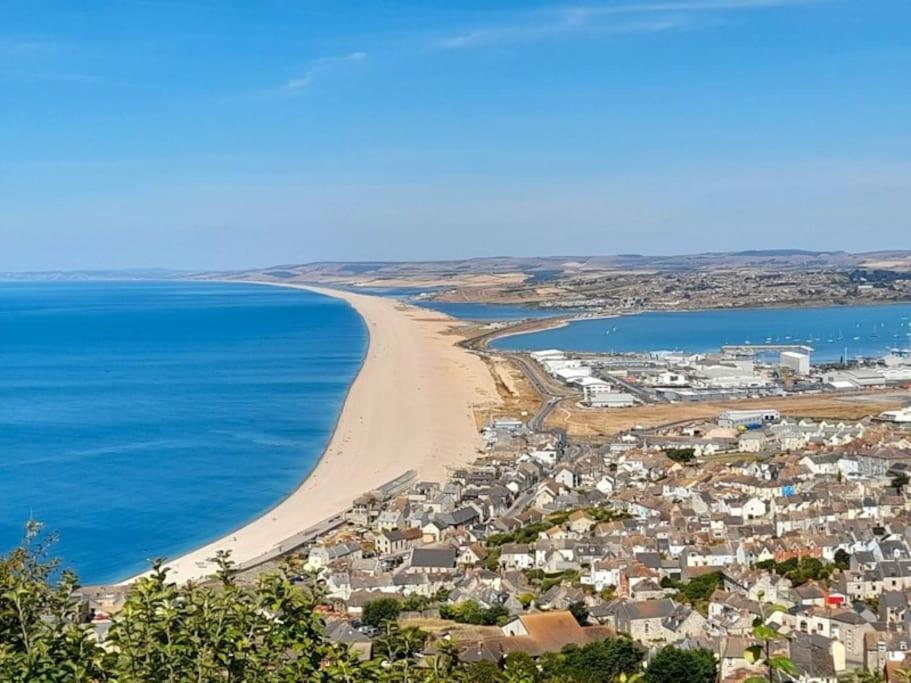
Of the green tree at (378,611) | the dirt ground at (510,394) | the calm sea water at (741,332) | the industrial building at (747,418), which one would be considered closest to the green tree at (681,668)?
the green tree at (378,611)

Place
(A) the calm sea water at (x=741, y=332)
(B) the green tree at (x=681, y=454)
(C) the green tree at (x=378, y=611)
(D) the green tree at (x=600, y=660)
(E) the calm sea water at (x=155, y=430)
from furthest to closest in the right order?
(A) the calm sea water at (x=741, y=332)
(B) the green tree at (x=681, y=454)
(E) the calm sea water at (x=155, y=430)
(C) the green tree at (x=378, y=611)
(D) the green tree at (x=600, y=660)

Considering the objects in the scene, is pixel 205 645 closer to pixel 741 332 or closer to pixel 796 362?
pixel 796 362

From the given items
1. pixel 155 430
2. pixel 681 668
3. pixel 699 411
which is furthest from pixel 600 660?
pixel 699 411

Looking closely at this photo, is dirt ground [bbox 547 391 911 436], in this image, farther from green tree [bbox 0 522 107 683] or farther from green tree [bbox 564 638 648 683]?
green tree [bbox 0 522 107 683]

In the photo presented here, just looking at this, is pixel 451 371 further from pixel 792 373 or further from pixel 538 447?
pixel 538 447

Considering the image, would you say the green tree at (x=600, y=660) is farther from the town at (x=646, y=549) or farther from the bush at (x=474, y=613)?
the bush at (x=474, y=613)
